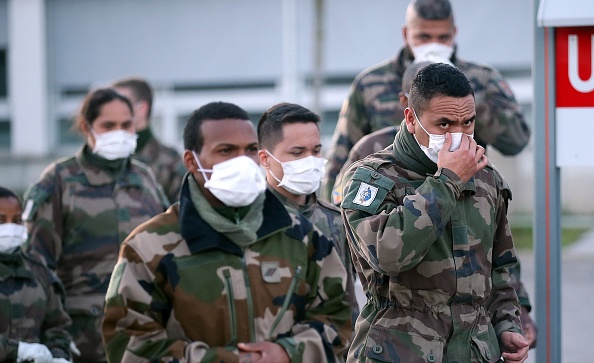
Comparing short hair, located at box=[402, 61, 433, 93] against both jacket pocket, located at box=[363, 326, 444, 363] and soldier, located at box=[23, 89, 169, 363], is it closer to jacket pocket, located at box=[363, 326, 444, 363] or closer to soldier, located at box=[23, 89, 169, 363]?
soldier, located at box=[23, 89, 169, 363]

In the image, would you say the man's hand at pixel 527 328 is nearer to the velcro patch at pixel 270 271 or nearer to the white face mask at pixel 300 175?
the white face mask at pixel 300 175

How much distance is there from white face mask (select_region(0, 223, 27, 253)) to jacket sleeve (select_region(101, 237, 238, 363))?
1.62 meters

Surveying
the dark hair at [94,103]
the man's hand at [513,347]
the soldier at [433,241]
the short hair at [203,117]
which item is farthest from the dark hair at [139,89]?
the man's hand at [513,347]

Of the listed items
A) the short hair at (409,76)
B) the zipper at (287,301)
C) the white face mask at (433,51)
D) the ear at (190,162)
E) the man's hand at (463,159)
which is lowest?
the zipper at (287,301)

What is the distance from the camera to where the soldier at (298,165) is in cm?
499

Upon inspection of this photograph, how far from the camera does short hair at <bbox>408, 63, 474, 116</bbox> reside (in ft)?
12.0

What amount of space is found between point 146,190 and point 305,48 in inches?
683

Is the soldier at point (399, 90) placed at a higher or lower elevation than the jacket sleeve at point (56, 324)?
higher

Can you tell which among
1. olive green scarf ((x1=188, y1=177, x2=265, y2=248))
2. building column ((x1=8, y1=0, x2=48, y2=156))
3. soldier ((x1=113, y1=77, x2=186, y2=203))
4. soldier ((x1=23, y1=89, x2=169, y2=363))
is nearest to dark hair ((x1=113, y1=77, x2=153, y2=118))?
soldier ((x1=113, y1=77, x2=186, y2=203))

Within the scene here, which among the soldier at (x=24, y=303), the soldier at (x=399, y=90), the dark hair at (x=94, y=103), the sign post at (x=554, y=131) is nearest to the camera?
the sign post at (x=554, y=131)

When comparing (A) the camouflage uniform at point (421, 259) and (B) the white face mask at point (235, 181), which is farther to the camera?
(B) the white face mask at point (235, 181)

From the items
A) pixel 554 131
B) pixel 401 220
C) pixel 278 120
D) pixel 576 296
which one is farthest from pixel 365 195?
pixel 576 296

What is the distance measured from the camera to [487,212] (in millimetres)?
3748

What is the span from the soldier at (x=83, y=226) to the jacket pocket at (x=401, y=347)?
2.47m
